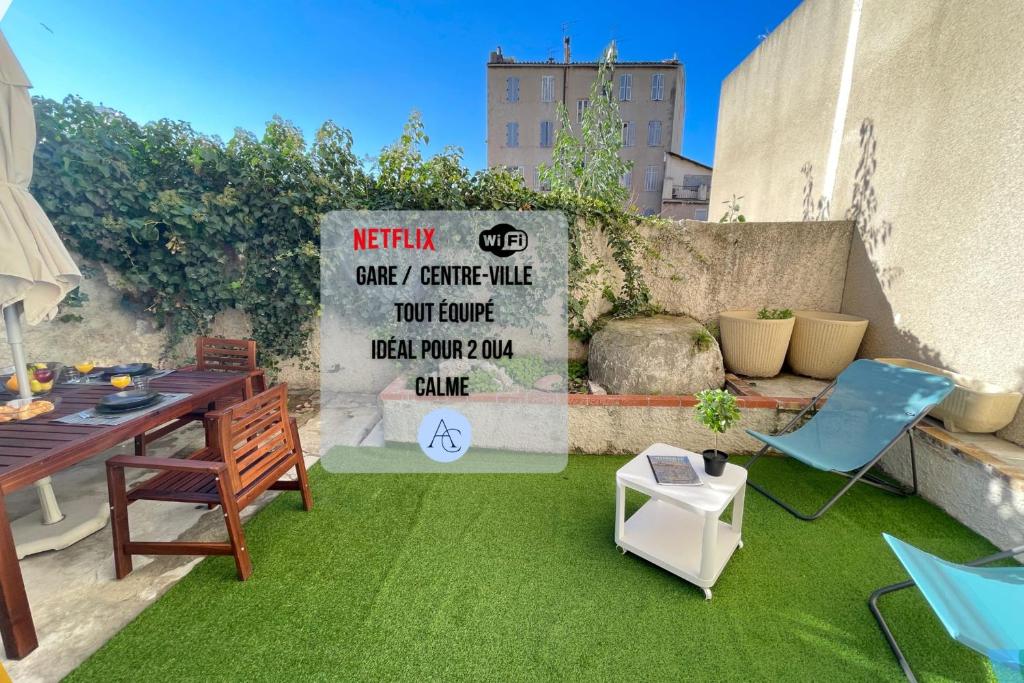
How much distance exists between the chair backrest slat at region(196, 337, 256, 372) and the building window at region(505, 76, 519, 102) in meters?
19.3

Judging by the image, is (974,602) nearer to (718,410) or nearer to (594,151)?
(718,410)

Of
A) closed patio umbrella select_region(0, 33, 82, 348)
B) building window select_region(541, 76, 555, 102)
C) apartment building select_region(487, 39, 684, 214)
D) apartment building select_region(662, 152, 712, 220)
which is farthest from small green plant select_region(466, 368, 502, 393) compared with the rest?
building window select_region(541, 76, 555, 102)

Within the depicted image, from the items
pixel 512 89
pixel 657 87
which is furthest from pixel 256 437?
pixel 657 87

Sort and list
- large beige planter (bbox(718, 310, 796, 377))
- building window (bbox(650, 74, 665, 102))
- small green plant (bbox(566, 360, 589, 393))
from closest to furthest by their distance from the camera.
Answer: small green plant (bbox(566, 360, 589, 393)), large beige planter (bbox(718, 310, 796, 377)), building window (bbox(650, 74, 665, 102))

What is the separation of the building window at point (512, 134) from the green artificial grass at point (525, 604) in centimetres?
1976

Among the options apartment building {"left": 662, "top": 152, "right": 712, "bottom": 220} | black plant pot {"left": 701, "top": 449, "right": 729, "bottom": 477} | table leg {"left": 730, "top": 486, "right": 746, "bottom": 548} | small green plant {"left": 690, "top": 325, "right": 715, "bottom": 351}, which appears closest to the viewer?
black plant pot {"left": 701, "top": 449, "right": 729, "bottom": 477}

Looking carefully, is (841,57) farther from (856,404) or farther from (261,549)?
(261,549)

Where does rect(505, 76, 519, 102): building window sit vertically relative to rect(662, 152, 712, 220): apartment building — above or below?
above

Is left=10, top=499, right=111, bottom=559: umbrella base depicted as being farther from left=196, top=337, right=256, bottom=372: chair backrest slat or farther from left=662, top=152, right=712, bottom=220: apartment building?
left=662, top=152, right=712, bottom=220: apartment building

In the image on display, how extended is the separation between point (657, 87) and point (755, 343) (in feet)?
64.6

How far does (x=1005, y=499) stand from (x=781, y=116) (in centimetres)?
590

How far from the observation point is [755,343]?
4051 millimetres

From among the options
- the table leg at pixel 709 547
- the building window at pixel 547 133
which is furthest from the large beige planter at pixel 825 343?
the building window at pixel 547 133

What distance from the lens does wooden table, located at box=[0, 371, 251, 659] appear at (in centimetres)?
157
